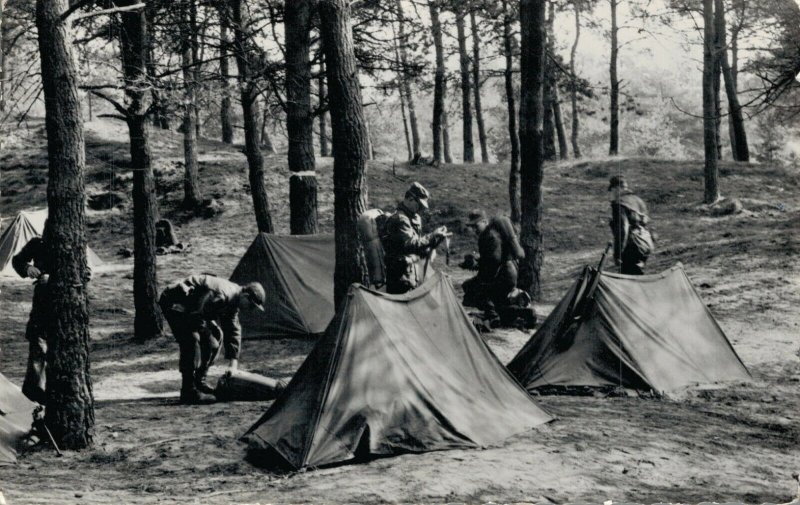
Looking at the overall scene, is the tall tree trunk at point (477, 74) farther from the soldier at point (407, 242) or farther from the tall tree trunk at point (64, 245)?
the tall tree trunk at point (64, 245)

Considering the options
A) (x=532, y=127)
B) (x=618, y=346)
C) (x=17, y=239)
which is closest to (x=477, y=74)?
(x=532, y=127)

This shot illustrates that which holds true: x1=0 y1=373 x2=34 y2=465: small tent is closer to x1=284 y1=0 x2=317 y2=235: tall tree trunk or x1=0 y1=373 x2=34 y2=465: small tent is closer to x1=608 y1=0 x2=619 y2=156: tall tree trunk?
x1=284 y1=0 x2=317 y2=235: tall tree trunk

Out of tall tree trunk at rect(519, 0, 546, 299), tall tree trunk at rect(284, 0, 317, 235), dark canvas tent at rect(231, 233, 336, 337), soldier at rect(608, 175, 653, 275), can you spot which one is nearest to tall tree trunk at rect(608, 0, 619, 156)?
tall tree trunk at rect(519, 0, 546, 299)

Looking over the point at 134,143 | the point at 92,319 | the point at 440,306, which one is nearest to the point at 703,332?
the point at 440,306

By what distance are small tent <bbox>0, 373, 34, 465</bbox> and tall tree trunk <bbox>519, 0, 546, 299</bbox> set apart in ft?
26.6

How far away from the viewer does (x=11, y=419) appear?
7.22 metres

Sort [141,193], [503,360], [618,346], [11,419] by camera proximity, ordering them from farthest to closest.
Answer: [141,193] < [503,360] < [618,346] < [11,419]

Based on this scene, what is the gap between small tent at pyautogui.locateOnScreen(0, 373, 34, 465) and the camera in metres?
6.75

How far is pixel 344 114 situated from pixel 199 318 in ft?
9.34

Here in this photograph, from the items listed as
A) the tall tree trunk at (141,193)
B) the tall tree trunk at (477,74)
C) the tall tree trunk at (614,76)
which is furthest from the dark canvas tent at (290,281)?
the tall tree trunk at (614,76)

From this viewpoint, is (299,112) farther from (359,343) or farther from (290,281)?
(359,343)

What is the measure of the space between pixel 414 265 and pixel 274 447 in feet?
12.2

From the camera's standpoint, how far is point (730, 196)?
21328 mm

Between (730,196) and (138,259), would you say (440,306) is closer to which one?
(138,259)
